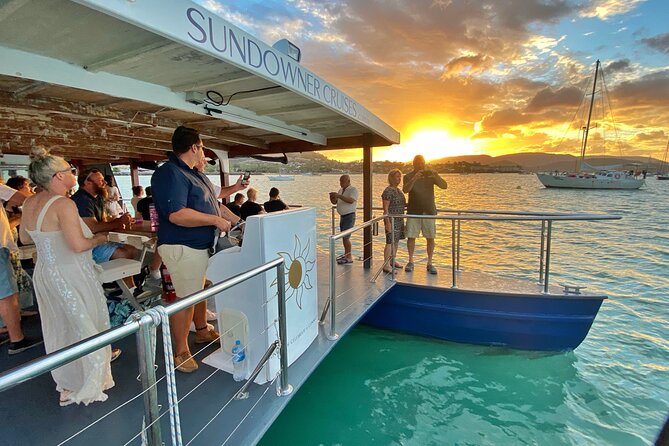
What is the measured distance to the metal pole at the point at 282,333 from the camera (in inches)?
74.7

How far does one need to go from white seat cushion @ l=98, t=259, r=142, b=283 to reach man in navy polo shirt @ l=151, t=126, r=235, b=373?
2.25 ft

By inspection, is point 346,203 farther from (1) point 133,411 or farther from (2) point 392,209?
(1) point 133,411

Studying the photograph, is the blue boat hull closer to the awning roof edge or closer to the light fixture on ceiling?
the awning roof edge

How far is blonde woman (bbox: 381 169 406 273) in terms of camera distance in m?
4.45

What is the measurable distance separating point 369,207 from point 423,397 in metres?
2.86

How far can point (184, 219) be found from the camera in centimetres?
202

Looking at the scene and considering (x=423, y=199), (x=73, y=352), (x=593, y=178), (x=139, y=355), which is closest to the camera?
(x=73, y=352)

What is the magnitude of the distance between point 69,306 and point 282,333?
49.6 inches

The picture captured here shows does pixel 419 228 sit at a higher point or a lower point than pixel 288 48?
lower

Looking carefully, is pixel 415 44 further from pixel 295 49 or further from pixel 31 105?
pixel 31 105

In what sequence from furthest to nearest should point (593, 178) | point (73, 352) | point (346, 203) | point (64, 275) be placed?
point (593, 178) → point (346, 203) → point (64, 275) → point (73, 352)

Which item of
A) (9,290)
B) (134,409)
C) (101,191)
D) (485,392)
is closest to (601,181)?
(485,392)

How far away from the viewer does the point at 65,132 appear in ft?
13.6

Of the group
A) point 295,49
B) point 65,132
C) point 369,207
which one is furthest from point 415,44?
point 65,132
